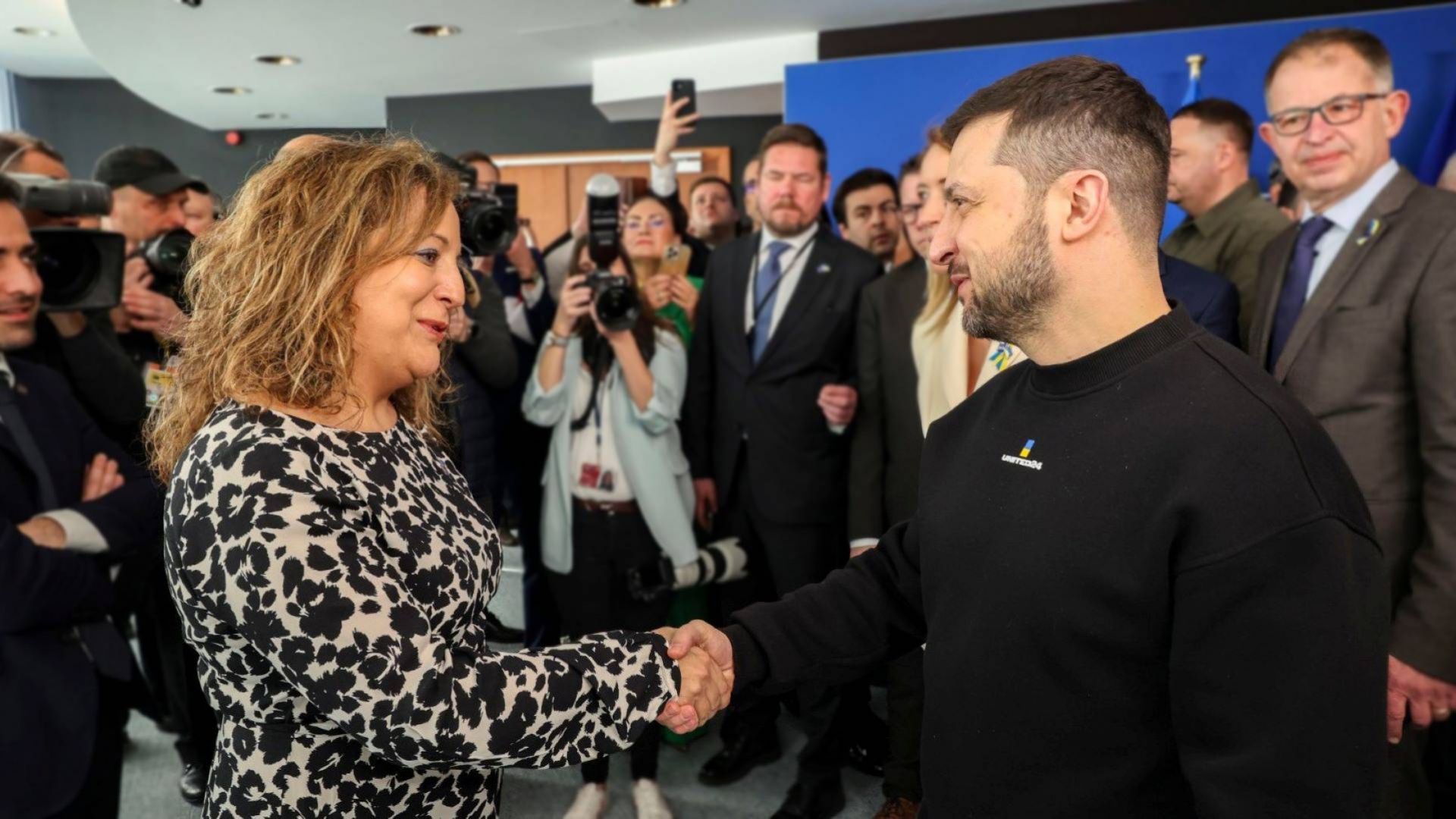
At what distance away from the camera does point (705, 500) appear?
9.96 ft

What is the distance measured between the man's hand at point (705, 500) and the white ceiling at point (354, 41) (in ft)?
4.63

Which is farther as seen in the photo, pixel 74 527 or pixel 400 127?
pixel 74 527

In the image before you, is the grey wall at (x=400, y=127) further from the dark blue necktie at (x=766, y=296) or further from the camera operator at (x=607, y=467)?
the dark blue necktie at (x=766, y=296)

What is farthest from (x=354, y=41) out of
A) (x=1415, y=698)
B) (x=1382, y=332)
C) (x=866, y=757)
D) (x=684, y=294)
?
(x=1415, y=698)

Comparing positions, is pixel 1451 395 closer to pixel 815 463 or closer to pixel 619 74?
pixel 815 463

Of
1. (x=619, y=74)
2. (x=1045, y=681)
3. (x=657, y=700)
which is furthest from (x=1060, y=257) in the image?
(x=619, y=74)

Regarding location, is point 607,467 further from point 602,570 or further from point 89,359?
point 89,359

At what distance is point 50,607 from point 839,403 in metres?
1.82

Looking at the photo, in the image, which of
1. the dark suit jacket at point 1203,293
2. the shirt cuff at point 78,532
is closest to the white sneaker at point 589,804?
the shirt cuff at point 78,532

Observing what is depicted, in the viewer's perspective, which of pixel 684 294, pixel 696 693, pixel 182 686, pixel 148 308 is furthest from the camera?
pixel 684 294

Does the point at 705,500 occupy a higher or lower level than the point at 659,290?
lower

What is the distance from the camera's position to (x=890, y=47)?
651 cm

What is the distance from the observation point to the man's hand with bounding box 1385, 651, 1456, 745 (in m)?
1.68

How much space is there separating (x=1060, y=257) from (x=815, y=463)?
1.70 metres
